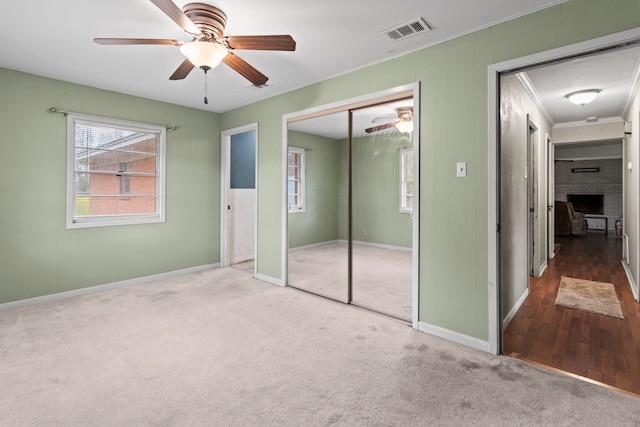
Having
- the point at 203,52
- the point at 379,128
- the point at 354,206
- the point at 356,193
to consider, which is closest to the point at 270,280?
the point at 354,206

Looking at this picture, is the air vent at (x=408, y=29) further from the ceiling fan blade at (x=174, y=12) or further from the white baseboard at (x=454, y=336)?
the white baseboard at (x=454, y=336)

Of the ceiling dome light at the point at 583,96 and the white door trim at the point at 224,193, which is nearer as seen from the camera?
the ceiling dome light at the point at 583,96

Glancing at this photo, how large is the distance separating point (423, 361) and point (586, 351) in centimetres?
130

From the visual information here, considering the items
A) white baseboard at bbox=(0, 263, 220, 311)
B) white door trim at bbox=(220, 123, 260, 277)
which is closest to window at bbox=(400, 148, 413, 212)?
white door trim at bbox=(220, 123, 260, 277)

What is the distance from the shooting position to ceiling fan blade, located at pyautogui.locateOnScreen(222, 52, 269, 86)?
245 centimetres

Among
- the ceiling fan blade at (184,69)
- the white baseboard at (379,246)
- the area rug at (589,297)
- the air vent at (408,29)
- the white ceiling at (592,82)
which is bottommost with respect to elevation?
the area rug at (589,297)

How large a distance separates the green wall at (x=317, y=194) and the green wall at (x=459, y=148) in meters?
1.14

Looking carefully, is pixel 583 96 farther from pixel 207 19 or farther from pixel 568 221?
pixel 568 221

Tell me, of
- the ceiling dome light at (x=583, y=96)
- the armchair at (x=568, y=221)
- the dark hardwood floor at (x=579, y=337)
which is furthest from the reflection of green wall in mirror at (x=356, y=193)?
the armchair at (x=568, y=221)

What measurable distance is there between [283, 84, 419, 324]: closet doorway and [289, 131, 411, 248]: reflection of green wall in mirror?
0.03 ft

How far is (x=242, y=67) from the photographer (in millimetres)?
2570

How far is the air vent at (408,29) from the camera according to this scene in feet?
8.00

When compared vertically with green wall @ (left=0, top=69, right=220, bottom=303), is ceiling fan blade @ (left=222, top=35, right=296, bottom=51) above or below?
above

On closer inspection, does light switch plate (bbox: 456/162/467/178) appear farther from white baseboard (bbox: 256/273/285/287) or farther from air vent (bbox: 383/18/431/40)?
white baseboard (bbox: 256/273/285/287)
